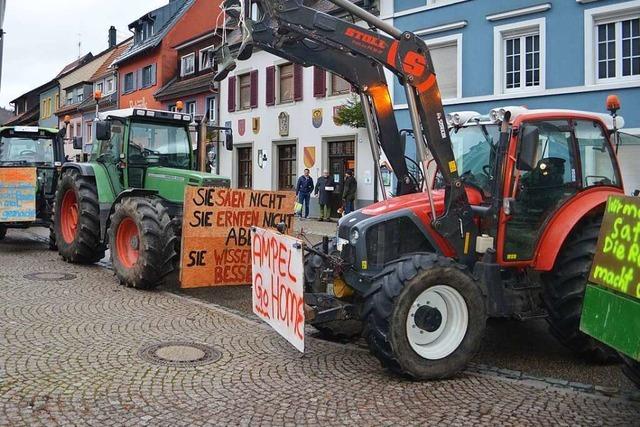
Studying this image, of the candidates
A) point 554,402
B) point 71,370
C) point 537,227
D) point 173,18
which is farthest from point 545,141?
point 173,18

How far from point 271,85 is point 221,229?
16964 mm

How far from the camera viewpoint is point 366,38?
16.4 ft

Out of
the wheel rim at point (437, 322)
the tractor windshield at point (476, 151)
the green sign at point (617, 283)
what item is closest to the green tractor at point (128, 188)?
the tractor windshield at point (476, 151)

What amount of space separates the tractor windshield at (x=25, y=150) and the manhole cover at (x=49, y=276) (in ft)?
17.9

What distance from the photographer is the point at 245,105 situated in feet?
85.9

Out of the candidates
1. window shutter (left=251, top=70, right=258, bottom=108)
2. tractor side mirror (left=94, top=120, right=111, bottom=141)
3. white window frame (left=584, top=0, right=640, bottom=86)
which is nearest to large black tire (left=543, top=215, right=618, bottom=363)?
tractor side mirror (left=94, top=120, right=111, bottom=141)

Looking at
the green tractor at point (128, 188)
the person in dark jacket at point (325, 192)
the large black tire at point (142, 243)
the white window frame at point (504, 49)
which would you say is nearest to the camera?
the large black tire at point (142, 243)

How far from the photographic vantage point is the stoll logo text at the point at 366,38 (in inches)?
195

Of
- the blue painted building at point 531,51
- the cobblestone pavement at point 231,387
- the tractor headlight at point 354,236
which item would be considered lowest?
the cobblestone pavement at point 231,387

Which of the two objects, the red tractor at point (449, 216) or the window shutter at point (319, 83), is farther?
the window shutter at point (319, 83)

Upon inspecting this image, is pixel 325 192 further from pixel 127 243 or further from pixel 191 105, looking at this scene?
pixel 191 105

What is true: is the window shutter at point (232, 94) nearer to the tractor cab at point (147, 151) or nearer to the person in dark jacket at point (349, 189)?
the person in dark jacket at point (349, 189)

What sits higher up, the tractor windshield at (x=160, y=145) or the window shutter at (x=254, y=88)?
the window shutter at (x=254, y=88)

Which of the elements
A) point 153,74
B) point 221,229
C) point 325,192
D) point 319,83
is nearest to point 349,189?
point 325,192
